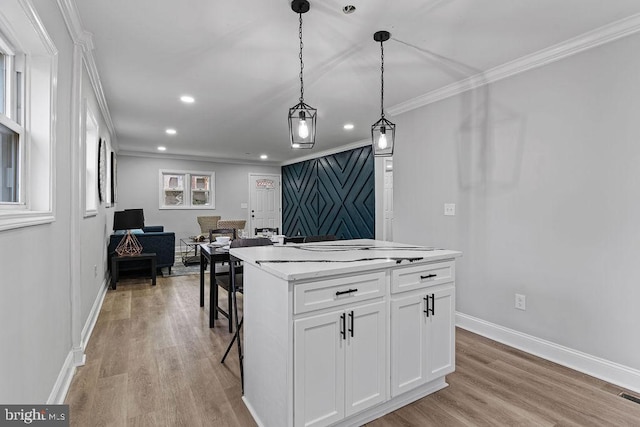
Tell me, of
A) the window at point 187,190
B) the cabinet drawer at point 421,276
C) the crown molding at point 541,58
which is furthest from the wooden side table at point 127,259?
the crown molding at point 541,58

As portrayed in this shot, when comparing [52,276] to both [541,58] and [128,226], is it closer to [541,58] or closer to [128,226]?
[128,226]

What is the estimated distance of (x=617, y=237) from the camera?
7.40 feet

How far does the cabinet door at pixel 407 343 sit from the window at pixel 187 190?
768 cm

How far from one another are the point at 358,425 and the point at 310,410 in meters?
0.41

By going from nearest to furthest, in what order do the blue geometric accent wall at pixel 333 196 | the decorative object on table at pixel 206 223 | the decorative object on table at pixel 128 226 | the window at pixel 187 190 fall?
1. the decorative object on table at pixel 128 226
2. the blue geometric accent wall at pixel 333 196
3. the decorative object on table at pixel 206 223
4. the window at pixel 187 190

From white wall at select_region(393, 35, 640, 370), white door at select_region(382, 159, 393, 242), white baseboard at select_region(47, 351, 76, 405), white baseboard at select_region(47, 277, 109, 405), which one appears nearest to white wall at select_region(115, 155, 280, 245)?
white door at select_region(382, 159, 393, 242)

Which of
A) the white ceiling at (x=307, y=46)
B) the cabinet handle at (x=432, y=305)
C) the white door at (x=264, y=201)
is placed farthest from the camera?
the white door at (x=264, y=201)

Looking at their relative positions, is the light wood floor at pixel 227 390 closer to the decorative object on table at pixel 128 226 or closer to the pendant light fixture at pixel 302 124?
the pendant light fixture at pixel 302 124

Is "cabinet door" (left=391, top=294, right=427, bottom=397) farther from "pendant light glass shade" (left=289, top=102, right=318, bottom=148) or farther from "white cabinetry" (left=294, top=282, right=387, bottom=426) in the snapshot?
"pendant light glass shade" (left=289, top=102, right=318, bottom=148)

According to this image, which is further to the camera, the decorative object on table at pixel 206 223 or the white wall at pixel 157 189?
the decorative object on table at pixel 206 223

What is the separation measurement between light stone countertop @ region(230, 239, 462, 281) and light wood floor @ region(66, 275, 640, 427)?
90cm

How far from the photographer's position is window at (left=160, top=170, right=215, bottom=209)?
26.9ft

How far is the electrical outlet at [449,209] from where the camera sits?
11.0 feet

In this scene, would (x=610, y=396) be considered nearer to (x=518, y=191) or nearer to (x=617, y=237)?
(x=617, y=237)
